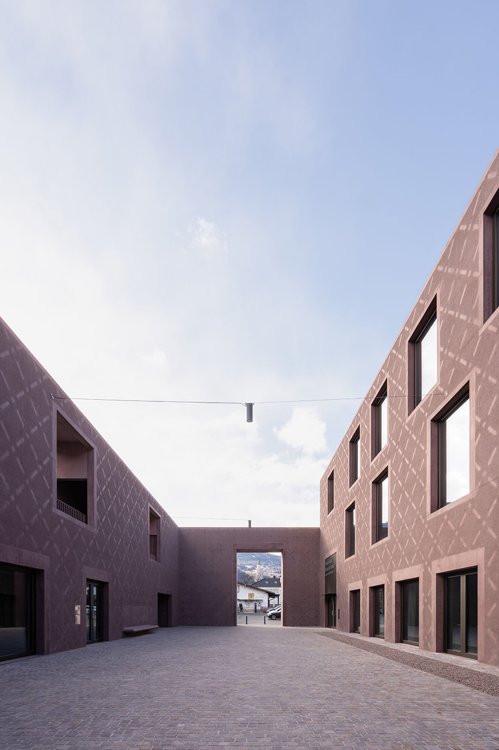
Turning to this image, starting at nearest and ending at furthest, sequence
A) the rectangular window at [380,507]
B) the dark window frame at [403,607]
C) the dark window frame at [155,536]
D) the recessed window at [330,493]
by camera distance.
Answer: the dark window frame at [403,607]
the rectangular window at [380,507]
the dark window frame at [155,536]
the recessed window at [330,493]

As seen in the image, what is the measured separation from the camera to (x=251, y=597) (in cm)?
8856

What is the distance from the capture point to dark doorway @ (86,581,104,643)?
770 inches

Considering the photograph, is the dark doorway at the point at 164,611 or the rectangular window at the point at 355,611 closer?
the rectangular window at the point at 355,611

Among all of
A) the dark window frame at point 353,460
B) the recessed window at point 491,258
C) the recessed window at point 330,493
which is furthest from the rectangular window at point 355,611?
the recessed window at point 491,258

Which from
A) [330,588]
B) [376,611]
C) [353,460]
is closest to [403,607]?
[376,611]

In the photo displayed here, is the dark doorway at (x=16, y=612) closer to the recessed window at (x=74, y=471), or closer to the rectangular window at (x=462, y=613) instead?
the recessed window at (x=74, y=471)

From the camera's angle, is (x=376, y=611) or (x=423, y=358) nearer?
(x=423, y=358)

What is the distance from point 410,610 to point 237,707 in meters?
11.5

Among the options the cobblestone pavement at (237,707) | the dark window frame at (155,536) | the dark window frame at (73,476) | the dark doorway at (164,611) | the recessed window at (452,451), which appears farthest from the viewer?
the dark doorway at (164,611)

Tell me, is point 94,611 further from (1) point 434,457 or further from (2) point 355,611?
(2) point 355,611

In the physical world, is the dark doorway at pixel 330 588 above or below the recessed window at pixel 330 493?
below

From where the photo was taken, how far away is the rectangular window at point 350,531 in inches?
1140

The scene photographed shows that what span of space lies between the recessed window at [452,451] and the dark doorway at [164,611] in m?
22.2

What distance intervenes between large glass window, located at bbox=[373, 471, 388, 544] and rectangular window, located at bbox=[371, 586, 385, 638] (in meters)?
1.67
